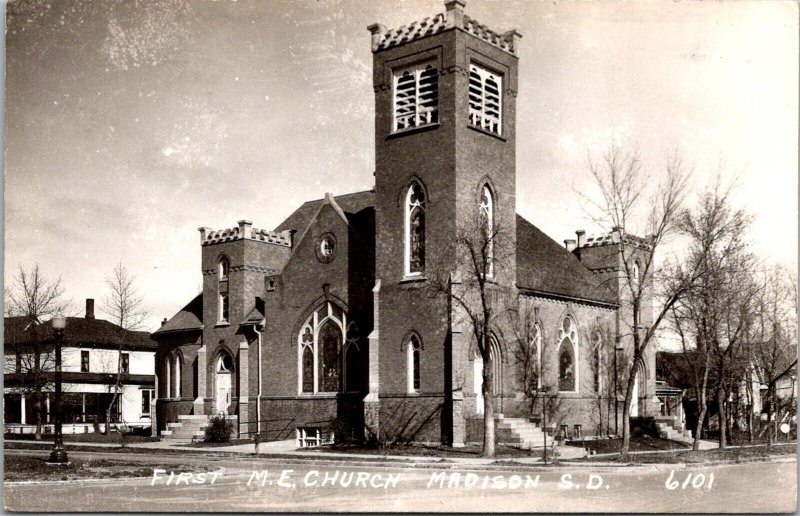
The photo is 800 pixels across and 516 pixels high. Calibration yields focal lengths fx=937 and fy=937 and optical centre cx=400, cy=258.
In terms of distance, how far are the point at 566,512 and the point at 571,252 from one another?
29.6 meters

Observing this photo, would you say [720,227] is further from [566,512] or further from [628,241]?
[566,512]

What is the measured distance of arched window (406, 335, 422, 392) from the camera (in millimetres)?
34688

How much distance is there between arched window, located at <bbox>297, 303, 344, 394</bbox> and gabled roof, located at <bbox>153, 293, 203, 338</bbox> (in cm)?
886

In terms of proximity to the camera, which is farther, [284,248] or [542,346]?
[284,248]

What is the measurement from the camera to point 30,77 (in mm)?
23812

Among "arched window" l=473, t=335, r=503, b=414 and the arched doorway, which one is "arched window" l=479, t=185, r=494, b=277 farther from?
the arched doorway

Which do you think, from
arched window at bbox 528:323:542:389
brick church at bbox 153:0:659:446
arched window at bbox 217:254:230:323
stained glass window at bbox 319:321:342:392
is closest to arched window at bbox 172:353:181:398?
brick church at bbox 153:0:659:446

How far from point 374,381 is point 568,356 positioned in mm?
10589

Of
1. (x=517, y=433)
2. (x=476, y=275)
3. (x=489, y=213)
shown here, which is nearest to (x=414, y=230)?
(x=489, y=213)

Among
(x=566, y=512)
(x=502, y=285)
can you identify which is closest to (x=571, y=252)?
(x=502, y=285)

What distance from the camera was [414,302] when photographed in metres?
34.8

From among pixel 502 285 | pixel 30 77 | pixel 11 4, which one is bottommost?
pixel 502 285

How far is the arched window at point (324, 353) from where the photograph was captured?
38.8 metres

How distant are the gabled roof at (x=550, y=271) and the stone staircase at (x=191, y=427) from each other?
1476cm
